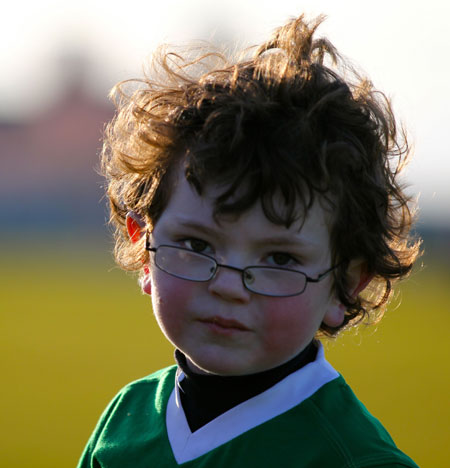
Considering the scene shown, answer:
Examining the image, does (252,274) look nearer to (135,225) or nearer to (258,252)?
(258,252)

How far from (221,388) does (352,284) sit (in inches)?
18.2

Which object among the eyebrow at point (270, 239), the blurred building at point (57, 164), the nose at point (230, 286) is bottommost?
the blurred building at point (57, 164)

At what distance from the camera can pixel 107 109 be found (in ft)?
143

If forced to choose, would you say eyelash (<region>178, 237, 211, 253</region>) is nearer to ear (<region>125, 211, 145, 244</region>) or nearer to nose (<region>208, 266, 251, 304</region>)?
nose (<region>208, 266, 251, 304</region>)

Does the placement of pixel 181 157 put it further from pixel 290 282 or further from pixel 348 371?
pixel 348 371

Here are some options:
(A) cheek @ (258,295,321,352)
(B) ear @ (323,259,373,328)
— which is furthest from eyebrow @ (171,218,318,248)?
(B) ear @ (323,259,373,328)

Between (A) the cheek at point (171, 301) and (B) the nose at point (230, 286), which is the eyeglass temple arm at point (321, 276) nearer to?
(B) the nose at point (230, 286)

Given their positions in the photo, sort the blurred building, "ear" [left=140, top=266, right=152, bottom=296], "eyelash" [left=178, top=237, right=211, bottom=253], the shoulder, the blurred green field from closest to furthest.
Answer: the shoulder
"eyelash" [left=178, top=237, right=211, bottom=253]
"ear" [left=140, top=266, right=152, bottom=296]
the blurred green field
the blurred building

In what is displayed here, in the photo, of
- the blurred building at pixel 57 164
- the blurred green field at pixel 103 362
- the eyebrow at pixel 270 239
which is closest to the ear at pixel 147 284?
the eyebrow at pixel 270 239

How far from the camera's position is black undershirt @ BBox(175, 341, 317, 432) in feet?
6.82

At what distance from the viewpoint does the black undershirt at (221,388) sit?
6.82ft

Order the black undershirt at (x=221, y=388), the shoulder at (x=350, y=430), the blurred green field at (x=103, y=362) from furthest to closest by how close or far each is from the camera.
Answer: the blurred green field at (x=103, y=362)
the black undershirt at (x=221, y=388)
the shoulder at (x=350, y=430)

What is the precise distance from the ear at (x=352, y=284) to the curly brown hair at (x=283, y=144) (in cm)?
2

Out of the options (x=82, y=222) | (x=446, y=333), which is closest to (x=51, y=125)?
(x=82, y=222)
